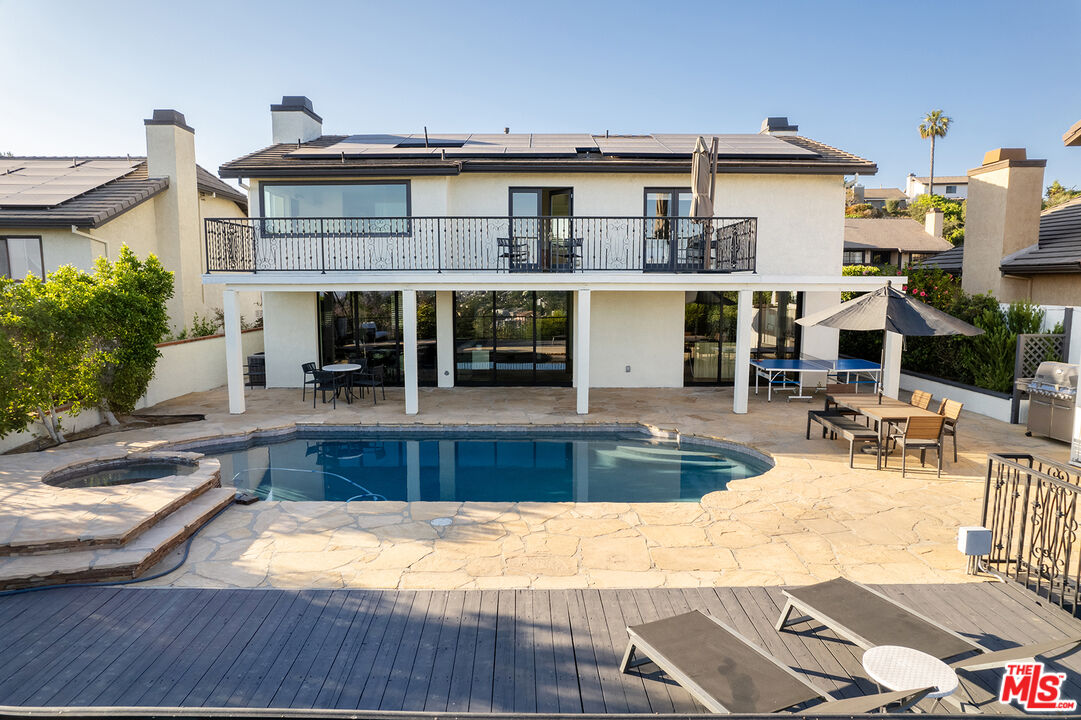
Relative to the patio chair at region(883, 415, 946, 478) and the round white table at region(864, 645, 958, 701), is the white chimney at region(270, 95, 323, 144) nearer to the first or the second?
the patio chair at region(883, 415, 946, 478)

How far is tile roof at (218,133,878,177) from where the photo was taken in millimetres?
14305

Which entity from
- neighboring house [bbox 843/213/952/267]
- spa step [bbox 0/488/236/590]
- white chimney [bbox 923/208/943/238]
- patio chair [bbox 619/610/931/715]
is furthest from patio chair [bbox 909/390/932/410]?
white chimney [bbox 923/208/943/238]

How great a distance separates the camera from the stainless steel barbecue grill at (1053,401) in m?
10.4

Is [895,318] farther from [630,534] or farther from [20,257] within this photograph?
[20,257]

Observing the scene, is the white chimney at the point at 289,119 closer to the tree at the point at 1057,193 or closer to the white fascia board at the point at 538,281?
the white fascia board at the point at 538,281

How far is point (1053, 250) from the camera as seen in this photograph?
14.9 m

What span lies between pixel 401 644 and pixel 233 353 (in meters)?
10.2

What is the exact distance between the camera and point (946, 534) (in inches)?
272

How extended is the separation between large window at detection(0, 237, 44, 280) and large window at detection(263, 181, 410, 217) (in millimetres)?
5894

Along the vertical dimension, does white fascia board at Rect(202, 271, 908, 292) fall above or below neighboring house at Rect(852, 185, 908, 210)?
below

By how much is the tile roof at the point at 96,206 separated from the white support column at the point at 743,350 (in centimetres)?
1524

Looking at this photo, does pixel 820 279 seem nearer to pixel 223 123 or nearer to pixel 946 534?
pixel 946 534

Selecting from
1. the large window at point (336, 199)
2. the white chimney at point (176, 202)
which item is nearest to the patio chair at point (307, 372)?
the large window at point (336, 199)

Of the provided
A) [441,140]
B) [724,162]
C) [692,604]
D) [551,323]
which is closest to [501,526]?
[692,604]
